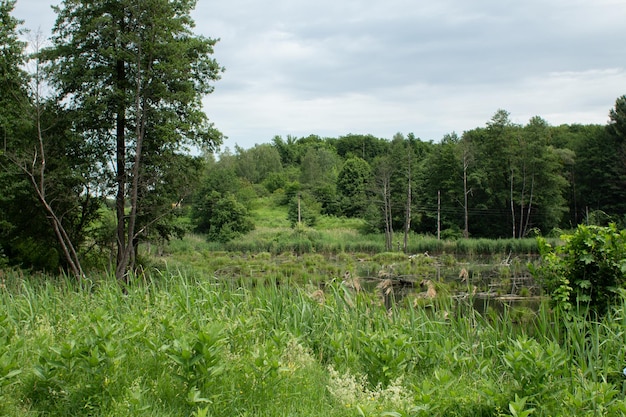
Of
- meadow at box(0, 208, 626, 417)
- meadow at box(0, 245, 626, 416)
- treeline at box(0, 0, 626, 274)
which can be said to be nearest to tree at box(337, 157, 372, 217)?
treeline at box(0, 0, 626, 274)

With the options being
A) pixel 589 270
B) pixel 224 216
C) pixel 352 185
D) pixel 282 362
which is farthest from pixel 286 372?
pixel 352 185

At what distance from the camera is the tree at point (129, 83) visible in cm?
1502

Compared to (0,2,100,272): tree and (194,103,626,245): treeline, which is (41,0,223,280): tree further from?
(194,103,626,245): treeline

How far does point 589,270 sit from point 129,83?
1420cm

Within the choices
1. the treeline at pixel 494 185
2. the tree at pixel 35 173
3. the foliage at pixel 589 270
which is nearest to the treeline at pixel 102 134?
Answer: the tree at pixel 35 173

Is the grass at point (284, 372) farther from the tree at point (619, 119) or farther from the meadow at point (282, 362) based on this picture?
the tree at point (619, 119)

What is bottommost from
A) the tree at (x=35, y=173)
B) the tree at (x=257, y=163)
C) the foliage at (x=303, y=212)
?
the foliage at (x=303, y=212)

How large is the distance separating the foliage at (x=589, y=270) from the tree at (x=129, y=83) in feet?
36.6

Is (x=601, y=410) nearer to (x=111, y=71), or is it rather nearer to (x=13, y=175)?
(x=13, y=175)

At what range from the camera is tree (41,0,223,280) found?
15016mm

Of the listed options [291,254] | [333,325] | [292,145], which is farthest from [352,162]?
[333,325]

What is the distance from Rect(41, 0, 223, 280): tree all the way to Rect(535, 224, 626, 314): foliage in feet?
36.6

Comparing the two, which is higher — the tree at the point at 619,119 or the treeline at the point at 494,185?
the tree at the point at 619,119

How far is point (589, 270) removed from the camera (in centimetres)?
525
